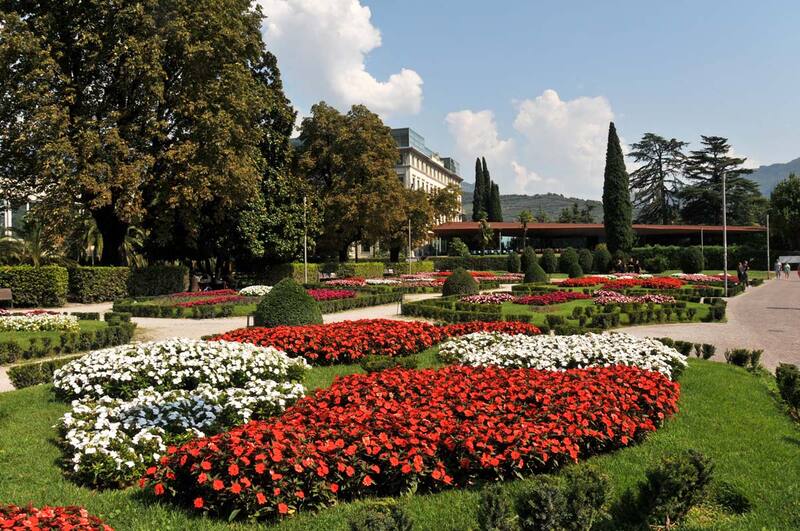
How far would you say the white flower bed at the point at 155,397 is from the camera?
16.9 feet

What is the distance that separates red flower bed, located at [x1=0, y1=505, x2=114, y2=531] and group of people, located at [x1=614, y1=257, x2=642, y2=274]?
4415 cm

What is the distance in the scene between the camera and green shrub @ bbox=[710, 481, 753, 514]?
4.33 m

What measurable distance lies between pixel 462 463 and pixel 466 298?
1605cm

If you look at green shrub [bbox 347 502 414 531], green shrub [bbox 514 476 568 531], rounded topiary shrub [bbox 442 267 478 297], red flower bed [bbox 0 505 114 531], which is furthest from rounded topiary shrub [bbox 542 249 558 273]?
red flower bed [bbox 0 505 114 531]

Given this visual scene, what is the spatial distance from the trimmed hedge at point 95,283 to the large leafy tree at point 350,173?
50.0 ft

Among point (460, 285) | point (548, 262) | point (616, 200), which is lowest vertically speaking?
point (460, 285)

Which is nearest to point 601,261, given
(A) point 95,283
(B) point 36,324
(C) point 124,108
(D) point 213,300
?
(D) point 213,300

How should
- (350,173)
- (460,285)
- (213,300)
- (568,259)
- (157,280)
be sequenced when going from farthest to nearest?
(350,173), (568,259), (157,280), (460,285), (213,300)

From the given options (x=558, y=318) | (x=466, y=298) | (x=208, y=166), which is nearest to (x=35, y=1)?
(x=208, y=166)

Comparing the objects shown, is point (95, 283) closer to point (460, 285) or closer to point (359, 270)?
point (460, 285)

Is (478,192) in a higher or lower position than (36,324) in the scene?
higher

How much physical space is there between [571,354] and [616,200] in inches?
1817

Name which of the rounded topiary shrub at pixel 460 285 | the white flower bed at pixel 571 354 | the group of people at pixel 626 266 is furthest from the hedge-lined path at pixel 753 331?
the group of people at pixel 626 266

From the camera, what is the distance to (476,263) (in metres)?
52.0
